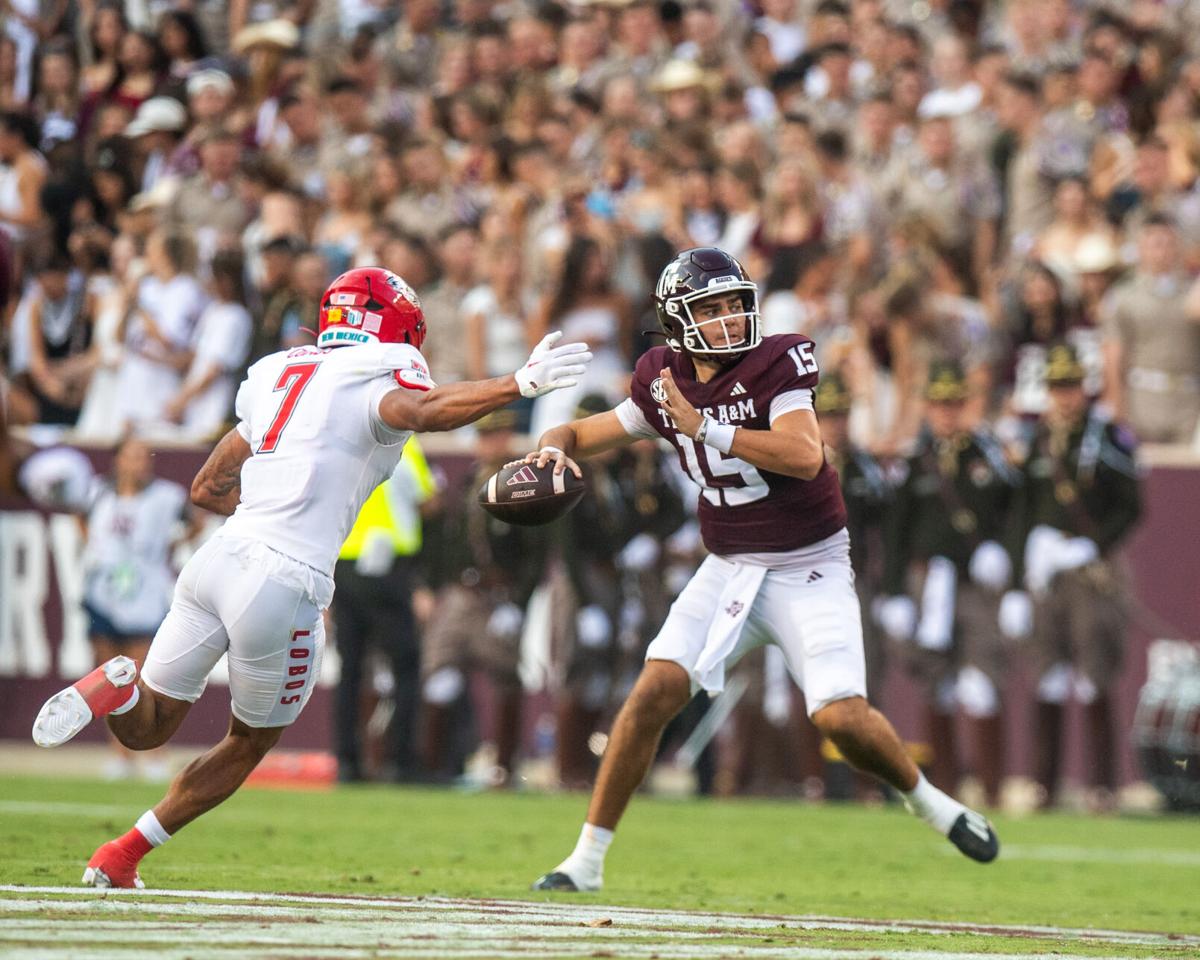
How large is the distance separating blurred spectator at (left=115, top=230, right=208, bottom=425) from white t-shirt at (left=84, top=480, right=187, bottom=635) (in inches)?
65.2

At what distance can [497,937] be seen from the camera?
615cm

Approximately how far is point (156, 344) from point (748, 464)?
9009mm

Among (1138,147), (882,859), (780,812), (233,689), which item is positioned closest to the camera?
(233,689)

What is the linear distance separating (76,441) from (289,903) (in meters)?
10.1

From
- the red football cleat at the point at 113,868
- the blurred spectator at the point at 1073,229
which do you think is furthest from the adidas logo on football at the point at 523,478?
the blurred spectator at the point at 1073,229

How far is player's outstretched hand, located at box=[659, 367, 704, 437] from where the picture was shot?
8078 millimetres

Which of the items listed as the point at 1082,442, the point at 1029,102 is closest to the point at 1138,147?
the point at 1029,102

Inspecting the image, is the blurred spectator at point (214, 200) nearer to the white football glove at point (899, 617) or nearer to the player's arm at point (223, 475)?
the white football glove at point (899, 617)

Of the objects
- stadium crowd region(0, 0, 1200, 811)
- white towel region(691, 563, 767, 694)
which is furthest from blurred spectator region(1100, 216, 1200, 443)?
white towel region(691, 563, 767, 694)

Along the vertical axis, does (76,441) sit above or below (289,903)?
above

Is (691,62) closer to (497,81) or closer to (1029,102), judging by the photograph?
(497,81)

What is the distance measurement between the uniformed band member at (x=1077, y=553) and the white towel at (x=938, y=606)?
425mm

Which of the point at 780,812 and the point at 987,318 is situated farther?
the point at 987,318

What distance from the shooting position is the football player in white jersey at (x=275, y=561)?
23.9 ft
